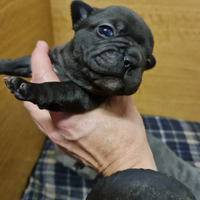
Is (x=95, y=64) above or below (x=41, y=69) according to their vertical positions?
above

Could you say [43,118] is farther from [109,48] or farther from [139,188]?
[139,188]

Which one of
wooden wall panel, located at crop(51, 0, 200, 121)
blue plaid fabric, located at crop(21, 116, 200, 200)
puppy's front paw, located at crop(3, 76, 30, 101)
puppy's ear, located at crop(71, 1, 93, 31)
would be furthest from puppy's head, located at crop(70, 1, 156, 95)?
blue plaid fabric, located at crop(21, 116, 200, 200)

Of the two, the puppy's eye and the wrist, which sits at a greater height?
the puppy's eye

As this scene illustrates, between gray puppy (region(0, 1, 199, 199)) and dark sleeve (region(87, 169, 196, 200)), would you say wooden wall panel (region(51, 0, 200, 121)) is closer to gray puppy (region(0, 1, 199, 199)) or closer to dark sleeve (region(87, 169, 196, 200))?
gray puppy (region(0, 1, 199, 199))

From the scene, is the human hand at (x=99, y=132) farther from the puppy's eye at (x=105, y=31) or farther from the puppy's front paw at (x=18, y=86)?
the puppy's eye at (x=105, y=31)

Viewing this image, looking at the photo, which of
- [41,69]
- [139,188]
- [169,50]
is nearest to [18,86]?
[41,69]

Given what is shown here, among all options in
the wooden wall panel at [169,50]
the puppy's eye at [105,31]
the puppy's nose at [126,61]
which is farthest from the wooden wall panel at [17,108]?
the puppy's nose at [126,61]
